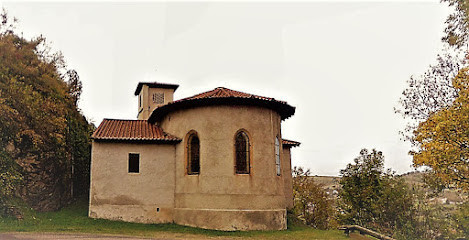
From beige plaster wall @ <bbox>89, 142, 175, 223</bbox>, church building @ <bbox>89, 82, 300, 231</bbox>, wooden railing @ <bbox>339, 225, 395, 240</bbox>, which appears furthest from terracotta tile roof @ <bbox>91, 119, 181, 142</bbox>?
wooden railing @ <bbox>339, 225, 395, 240</bbox>

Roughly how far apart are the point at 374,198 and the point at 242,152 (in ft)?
59.2

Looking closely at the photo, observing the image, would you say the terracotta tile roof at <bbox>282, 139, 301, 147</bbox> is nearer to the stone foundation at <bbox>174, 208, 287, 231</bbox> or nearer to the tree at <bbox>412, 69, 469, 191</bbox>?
the stone foundation at <bbox>174, 208, 287, 231</bbox>

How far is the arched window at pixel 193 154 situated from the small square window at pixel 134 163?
2497 millimetres

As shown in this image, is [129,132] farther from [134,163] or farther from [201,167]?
[201,167]

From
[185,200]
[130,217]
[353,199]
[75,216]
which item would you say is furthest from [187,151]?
[353,199]

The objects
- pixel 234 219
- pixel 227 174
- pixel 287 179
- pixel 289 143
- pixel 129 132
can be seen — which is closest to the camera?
pixel 234 219

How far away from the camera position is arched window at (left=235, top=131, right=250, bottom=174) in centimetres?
1661

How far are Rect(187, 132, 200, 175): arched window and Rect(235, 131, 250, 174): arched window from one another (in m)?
1.87

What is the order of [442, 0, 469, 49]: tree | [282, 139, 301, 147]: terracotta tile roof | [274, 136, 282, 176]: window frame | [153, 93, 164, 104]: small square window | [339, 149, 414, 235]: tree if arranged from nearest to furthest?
[442, 0, 469, 49]: tree
[274, 136, 282, 176]: window frame
[282, 139, 301, 147]: terracotta tile roof
[153, 93, 164, 104]: small square window
[339, 149, 414, 235]: tree

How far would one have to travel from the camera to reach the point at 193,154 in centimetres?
1739

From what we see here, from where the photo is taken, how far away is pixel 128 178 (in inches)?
691

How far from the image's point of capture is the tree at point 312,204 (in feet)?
91.0

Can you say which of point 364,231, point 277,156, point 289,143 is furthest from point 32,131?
point 364,231

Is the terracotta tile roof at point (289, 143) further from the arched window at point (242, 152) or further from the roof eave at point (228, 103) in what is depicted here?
the arched window at point (242, 152)
